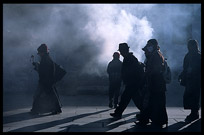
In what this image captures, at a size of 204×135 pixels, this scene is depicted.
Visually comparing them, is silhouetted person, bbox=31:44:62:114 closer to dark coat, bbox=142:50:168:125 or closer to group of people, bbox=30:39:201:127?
group of people, bbox=30:39:201:127

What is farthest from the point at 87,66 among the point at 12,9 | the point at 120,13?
the point at 12,9

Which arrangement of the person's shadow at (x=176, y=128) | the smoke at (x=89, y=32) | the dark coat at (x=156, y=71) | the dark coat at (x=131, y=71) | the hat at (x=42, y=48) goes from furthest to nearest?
the smoke at (x=89, y=32)
the hat at (x=42, y=48)
the dark coat at (x=131, y=71)
the dark coat at (x=156, y=71)
the person's shadow at (x=176, y=128)

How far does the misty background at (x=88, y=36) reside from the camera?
456 inches

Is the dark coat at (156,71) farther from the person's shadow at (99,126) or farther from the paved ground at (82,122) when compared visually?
the person's shadow at (99,126)

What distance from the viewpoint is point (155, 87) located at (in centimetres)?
590

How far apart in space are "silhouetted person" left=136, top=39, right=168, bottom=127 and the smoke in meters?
5.12

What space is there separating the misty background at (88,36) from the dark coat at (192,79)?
15.1ft

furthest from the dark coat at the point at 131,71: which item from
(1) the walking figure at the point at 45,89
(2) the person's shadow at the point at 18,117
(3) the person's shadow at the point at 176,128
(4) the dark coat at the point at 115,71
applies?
(2) the person's shadow at the point at 18,117

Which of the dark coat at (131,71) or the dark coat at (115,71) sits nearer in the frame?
the dark coat at (131,71)

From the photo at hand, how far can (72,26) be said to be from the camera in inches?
484

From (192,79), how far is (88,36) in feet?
20.9

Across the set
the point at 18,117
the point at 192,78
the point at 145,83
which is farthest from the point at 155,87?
the point at 18,117

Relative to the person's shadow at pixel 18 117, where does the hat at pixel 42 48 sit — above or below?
above

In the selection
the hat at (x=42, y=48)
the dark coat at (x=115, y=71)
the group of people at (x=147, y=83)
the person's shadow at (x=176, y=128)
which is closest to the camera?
the person's shadow at (x=176, y=128)
